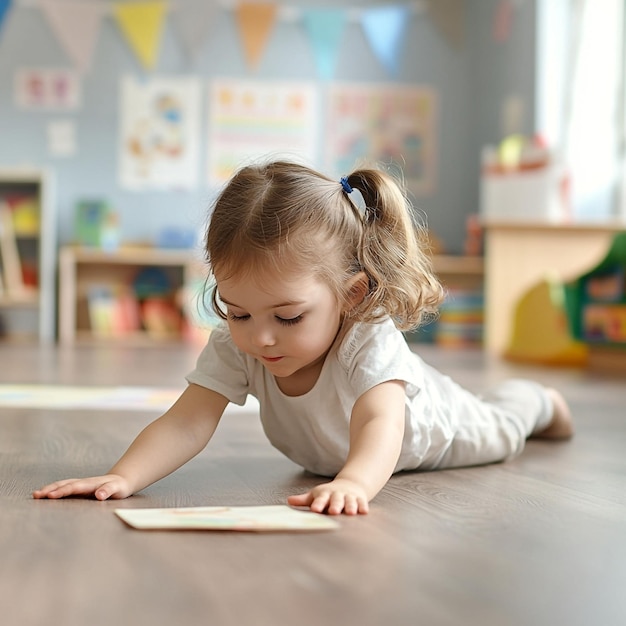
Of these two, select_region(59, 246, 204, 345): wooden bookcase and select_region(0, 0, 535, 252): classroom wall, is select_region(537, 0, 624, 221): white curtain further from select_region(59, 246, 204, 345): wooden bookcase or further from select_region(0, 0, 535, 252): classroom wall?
select_region(59, 246, 204, 345): wooden bookcase

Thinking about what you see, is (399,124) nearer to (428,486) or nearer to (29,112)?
(29,112)

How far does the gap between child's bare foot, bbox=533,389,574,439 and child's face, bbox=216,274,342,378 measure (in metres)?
0.66

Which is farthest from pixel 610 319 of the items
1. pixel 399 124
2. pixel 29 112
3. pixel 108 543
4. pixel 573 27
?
pixel 29 112

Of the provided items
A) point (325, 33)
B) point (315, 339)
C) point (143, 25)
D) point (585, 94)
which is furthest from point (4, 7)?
point (315, 339)

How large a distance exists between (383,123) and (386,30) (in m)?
0.50

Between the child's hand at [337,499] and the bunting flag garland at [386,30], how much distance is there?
4701mm

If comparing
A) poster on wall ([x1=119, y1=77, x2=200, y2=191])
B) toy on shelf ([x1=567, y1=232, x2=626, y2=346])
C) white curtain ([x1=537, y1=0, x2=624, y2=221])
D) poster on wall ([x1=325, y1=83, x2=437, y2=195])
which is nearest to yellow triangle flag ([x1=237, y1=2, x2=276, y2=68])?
poster on wall ([x1=119, y1=77, x2=200, y2=191])

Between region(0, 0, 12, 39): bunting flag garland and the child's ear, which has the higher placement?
region(0, 0, 12, 39): bunting flag garland

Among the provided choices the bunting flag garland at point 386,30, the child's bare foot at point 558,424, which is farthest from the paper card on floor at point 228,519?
the bunting flag garland at point 386,30

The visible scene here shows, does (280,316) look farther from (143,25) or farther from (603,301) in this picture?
(143,25)

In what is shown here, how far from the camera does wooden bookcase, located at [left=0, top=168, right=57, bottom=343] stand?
4828mm

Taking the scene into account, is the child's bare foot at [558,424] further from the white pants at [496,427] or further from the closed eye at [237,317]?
the closed eye at [237,317]

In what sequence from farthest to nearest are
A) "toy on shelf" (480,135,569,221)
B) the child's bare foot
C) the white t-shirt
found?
"toy on shelf" (480,135,569,221) < the child's bare foot < the white t-shirt

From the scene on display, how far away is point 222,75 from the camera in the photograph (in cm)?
525
